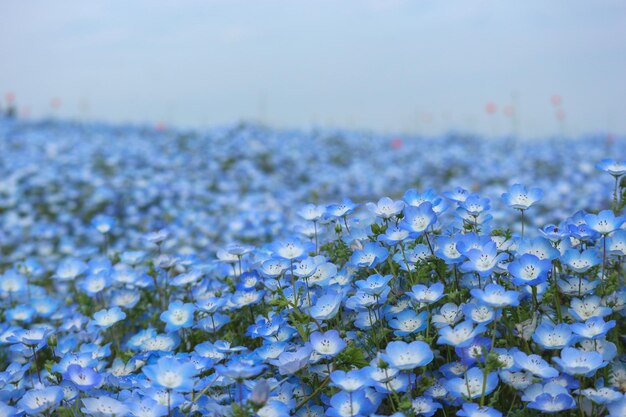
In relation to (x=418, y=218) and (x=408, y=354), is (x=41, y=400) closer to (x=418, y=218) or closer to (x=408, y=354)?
(x=408, y=354)

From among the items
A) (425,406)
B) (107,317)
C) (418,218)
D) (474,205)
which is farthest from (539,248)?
(107,317)

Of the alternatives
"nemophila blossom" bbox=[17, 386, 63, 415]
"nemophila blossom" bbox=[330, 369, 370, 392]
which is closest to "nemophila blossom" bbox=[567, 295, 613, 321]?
"nemophila blossom" bbox=[330, 369, 370, 392]

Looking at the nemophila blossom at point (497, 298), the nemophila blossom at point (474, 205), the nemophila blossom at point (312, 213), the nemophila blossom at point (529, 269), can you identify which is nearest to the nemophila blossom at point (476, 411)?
the nemophila blossom at point (497, 298)

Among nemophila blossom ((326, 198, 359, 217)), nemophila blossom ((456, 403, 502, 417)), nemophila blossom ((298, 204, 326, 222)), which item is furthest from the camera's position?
nemophila blossom ((298, 204, 326, 222))

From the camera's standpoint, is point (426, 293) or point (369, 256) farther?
point (369, 256)

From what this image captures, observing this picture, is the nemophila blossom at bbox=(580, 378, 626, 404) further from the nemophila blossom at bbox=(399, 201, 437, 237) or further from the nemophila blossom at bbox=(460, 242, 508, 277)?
the nemophila blossom at bbox=(399, 201, 437, 237)

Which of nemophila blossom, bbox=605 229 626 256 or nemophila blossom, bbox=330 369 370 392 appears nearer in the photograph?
nemophila blossom, bbox=330 369 370 392

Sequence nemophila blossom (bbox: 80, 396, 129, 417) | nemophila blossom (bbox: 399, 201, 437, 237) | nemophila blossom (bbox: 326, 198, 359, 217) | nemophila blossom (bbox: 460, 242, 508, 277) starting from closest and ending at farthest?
nemophila blossom (bbox: 80, 396, 129, 417) → nemophila blossom (bbox: 460, 242, 508, 277) → nemophila blossom (bbox: 399, 201, 437, 237) → nemophila blossom (bbox: 326, 198, 359, 217)
